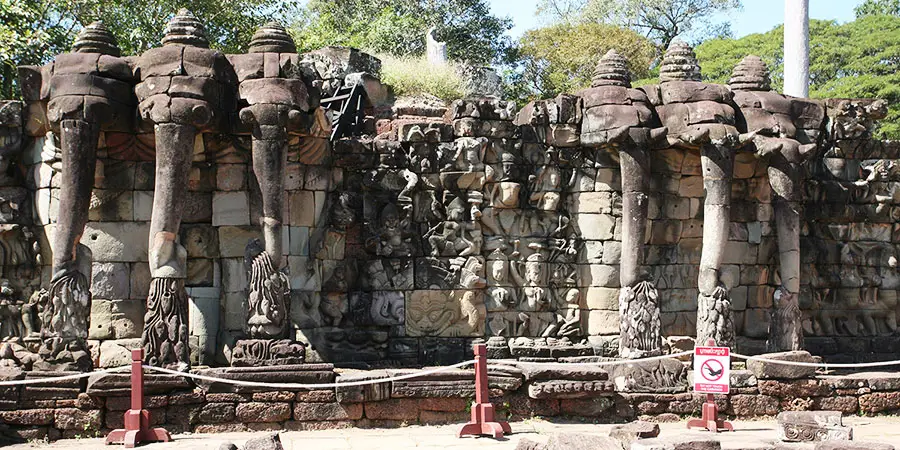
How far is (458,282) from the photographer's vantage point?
14281mm

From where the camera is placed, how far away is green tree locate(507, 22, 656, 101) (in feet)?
101

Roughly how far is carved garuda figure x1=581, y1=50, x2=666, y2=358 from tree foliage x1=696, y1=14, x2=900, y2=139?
1595cm

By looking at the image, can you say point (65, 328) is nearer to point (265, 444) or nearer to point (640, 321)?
point (265, 444)

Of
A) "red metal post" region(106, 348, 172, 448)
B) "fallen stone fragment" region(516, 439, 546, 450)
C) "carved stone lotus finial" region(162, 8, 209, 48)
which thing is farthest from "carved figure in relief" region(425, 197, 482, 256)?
"fallen stone fragment" region(516, 439, 546, 450)

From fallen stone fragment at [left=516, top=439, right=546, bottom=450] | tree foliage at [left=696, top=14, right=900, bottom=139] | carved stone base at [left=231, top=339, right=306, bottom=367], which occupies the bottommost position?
fallen stone fragment at [left=516, top=439, right=546, bottom=450]

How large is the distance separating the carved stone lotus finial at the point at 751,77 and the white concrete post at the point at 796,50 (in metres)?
7.51

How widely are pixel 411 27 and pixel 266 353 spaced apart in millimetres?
18110

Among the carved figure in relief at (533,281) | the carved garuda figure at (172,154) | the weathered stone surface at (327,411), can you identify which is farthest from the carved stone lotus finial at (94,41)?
the carved figure in relief at (533,281)

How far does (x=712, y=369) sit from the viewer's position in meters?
11.4

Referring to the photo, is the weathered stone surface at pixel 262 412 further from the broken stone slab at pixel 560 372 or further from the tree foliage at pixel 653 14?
the tree foliage at pixel 653 14

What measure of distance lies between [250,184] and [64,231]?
2.33 metres

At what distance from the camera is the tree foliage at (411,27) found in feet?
93.7

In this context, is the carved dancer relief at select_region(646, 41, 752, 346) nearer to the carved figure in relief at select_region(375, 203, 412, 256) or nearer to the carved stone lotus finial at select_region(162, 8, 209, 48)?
the carved figure in relief at select_region(375, 203, 412, 256)

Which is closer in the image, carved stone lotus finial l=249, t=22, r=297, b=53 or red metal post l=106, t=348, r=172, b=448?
red metal post l=106, t=348, r=172, b=448
